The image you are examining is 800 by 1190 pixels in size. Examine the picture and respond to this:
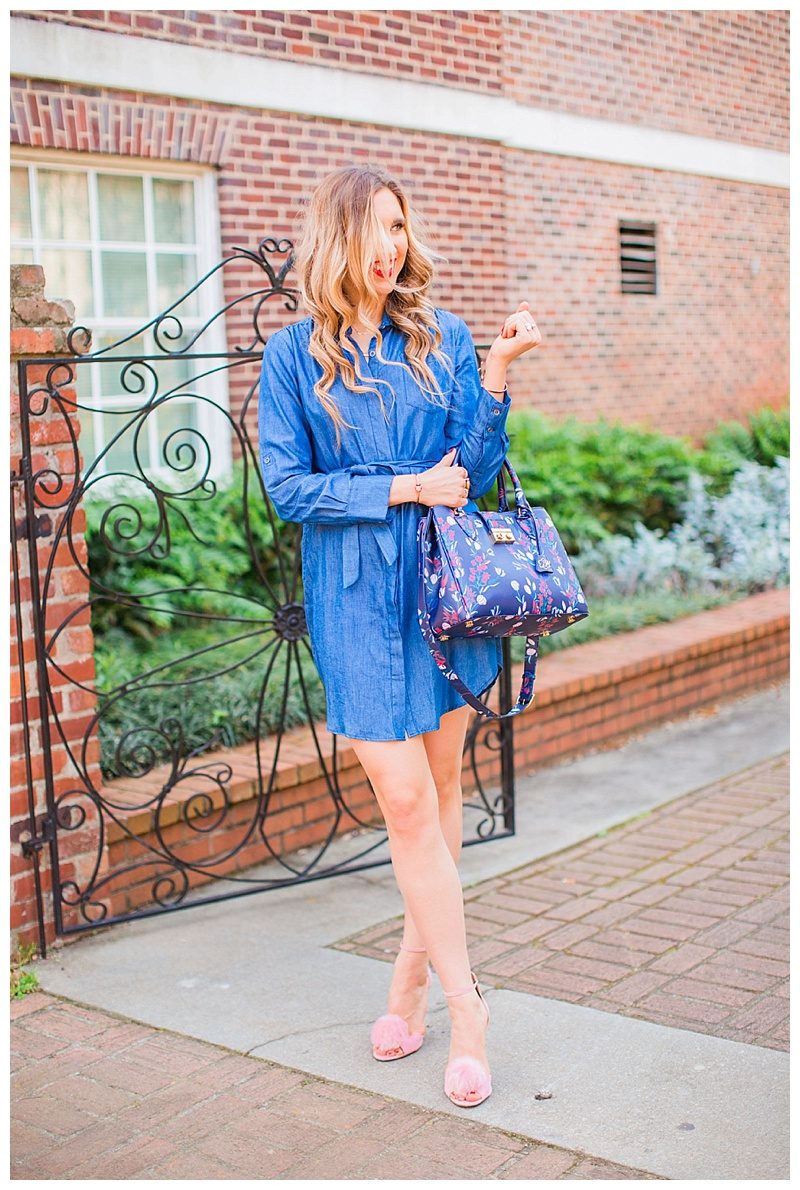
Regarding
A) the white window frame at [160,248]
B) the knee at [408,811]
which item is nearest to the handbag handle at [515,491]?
the knee at [408,811]

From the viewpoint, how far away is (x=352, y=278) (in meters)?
2.94

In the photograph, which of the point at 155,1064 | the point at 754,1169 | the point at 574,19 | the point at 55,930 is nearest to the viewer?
the point at 754,1169

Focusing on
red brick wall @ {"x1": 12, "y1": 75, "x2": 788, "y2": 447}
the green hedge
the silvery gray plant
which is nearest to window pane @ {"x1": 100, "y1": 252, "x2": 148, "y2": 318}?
red brick wall @ {"x1": 12, "y1": 75, "x2": 788, "y2": 447}

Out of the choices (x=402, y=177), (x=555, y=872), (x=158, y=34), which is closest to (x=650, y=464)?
(x=402, y=177)

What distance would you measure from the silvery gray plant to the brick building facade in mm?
1697

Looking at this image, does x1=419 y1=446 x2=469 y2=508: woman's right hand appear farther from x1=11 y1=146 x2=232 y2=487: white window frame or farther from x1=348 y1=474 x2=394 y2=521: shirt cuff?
x1=11 y1=146 x2=232 y2=487: white window frame

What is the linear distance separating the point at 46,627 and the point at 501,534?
64.5 inches

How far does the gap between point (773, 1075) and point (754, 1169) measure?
1.35 feet

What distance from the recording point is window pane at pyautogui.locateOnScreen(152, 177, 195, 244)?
726 centimetres

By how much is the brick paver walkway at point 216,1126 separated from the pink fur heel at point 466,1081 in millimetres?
60

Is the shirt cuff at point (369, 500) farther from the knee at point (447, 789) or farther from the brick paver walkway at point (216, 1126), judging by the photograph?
the brick paver walkway at point (216, 1126)

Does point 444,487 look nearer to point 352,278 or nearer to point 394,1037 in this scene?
point 352,278

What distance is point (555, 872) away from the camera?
451 cm

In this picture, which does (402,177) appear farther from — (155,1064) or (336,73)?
(155,1064)
